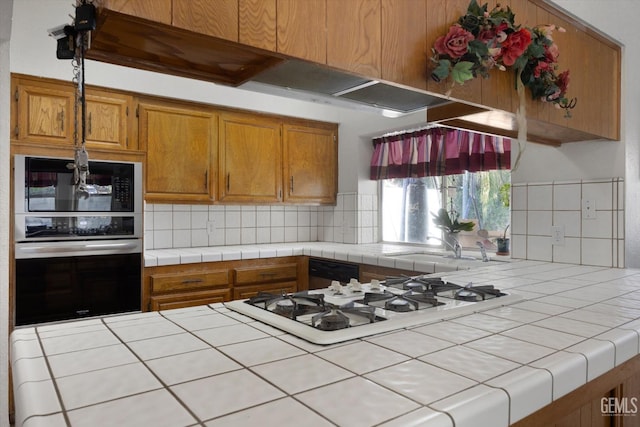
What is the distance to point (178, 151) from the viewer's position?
118 inches

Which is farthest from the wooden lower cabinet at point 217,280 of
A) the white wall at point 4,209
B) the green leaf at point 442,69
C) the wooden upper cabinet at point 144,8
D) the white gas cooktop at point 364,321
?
the wooden upper cabinet at point 144,8

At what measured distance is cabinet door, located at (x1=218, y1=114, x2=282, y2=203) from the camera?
324 cm

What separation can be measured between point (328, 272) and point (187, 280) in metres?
1.00

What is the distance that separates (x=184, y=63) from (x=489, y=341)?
1025 mm

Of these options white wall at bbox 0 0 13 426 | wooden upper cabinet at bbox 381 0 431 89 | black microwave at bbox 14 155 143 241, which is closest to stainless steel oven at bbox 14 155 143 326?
black microwave at bbox 14 155 143 241

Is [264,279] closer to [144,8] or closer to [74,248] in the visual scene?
[74,248]

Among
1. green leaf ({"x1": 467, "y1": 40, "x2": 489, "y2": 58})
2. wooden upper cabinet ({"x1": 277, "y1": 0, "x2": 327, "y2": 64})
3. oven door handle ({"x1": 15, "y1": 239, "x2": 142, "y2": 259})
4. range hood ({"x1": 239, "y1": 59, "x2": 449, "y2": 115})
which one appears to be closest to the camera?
wooden upper cabinet ({"x1": 277, "y1": 0, "x2": 327, "y2": 64})

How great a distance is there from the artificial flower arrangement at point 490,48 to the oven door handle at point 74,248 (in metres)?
2.10

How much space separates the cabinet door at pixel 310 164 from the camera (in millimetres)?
3592

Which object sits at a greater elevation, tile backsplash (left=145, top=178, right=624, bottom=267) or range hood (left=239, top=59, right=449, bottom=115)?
range hood (left=239, top=59, right=449, bottom=115)

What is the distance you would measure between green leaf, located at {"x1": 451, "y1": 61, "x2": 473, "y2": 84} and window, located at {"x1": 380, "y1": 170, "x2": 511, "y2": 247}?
70.3 inches

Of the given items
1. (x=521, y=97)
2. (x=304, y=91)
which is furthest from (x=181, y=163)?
(x=521, y=97)

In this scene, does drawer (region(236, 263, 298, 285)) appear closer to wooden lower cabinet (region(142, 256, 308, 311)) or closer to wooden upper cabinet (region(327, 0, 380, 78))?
wooden lower cabinet (region(142, 256, 308, 311))

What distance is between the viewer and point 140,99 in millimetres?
2855
